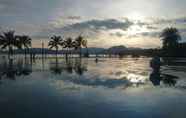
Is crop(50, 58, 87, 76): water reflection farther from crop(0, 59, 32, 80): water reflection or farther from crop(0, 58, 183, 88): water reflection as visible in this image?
crop(0, 59, 32, 80): water reflection

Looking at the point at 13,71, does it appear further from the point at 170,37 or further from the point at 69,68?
the point at 170,37

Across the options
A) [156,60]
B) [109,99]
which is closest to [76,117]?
[109,99]

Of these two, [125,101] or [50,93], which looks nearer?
[125,101]

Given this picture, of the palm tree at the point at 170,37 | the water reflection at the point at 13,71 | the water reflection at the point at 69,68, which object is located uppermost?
the palm tree at the point at 170,37

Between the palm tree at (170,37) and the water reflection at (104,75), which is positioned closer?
the water reflection at (104,75)

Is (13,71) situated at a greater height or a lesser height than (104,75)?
greater

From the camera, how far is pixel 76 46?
104 m

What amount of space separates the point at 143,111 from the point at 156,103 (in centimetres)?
202

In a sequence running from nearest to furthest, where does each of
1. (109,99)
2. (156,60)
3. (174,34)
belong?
(109,99) → (156,60) → (174,34)

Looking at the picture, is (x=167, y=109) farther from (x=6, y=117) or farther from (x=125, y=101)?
(x=6, y=117)

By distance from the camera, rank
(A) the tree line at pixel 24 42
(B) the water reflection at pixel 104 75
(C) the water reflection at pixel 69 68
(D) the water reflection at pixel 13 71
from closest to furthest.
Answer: (B) the water reflection at pixel 104 75, (D) the water reflection at pixel 13 71, (C) the water reflection at pixel 69 68, (A) the tree line at pixel 24 42

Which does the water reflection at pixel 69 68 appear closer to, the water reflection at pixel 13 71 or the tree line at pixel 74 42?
the water reflection at pixel 13 71

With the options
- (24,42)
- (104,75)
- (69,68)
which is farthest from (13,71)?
(24,42)

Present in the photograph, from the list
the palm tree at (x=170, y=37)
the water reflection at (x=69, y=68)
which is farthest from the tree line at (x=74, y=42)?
the water reflection at (x=69, y=68)
